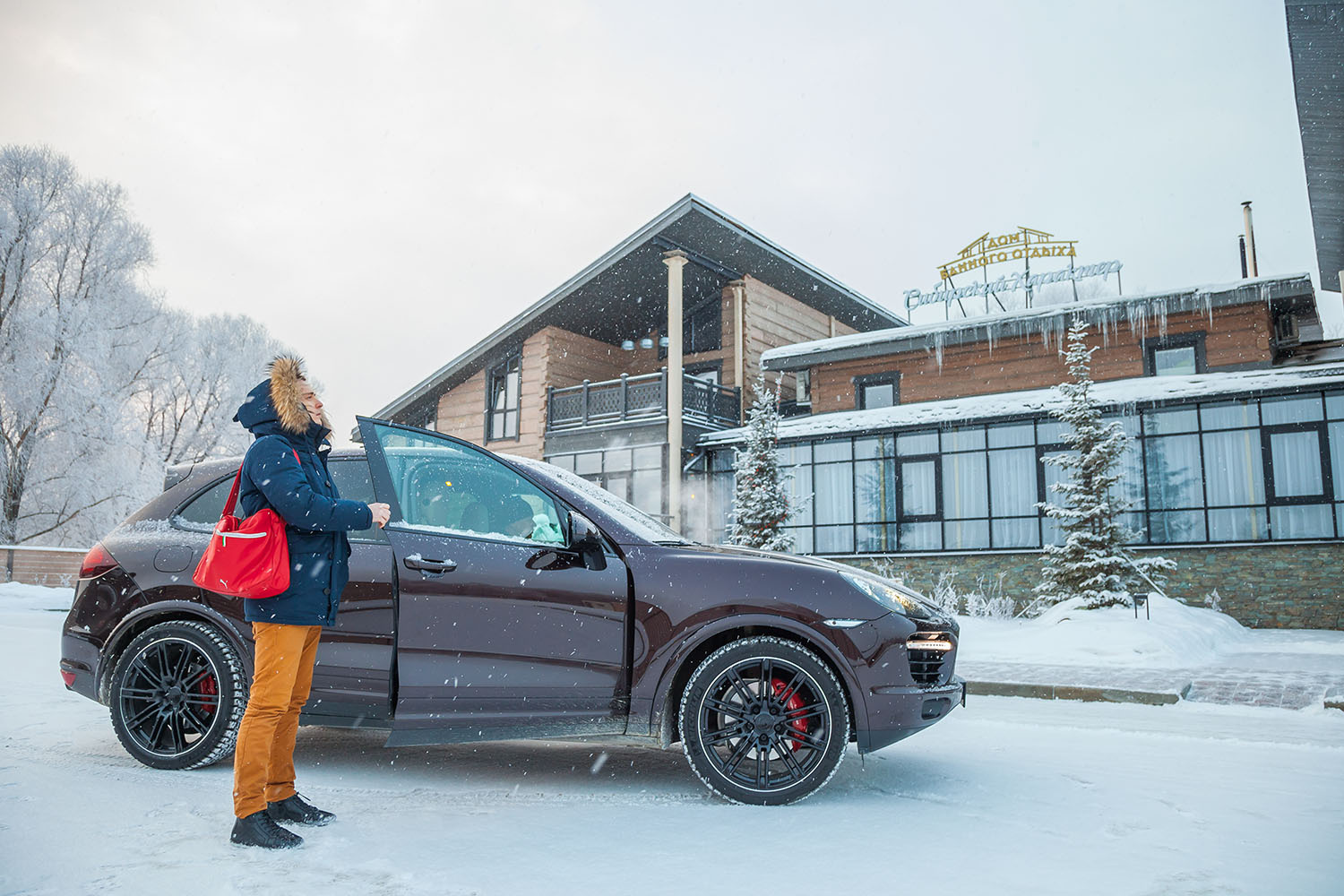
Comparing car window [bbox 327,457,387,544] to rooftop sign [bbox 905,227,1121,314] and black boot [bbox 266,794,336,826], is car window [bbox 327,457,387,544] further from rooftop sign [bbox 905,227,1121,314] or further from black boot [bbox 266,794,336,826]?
rooftop sign [bbox 905,227,1121,314]

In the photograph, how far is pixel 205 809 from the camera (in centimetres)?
380

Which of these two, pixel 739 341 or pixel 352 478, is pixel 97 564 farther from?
pixel 739 341

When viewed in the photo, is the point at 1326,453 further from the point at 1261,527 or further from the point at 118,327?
the point at 118,327

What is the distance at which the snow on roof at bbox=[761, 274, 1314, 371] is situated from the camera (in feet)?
56.6

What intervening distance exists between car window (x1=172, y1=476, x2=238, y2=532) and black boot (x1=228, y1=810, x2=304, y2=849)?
1.98 meters

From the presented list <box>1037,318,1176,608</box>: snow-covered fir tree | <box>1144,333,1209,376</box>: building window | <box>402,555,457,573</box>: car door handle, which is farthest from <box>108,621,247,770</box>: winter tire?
<box>1144,333,1209,376</box>: building window

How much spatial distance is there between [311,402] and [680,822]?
2.29m

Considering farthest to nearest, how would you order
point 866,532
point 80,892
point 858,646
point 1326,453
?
point 866,532
point 1326,453
point 858,646
point 80,892

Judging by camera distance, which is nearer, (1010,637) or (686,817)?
(686,817)

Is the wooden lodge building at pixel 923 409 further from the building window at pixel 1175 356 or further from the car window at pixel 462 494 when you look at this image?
the car window at pixel 462 494

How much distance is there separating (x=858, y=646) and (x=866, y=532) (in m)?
16.5

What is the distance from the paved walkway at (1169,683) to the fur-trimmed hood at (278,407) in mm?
6638

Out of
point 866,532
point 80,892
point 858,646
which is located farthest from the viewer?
point 866,532

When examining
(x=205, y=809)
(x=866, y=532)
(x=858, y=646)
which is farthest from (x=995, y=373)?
(x=205, y=809)
